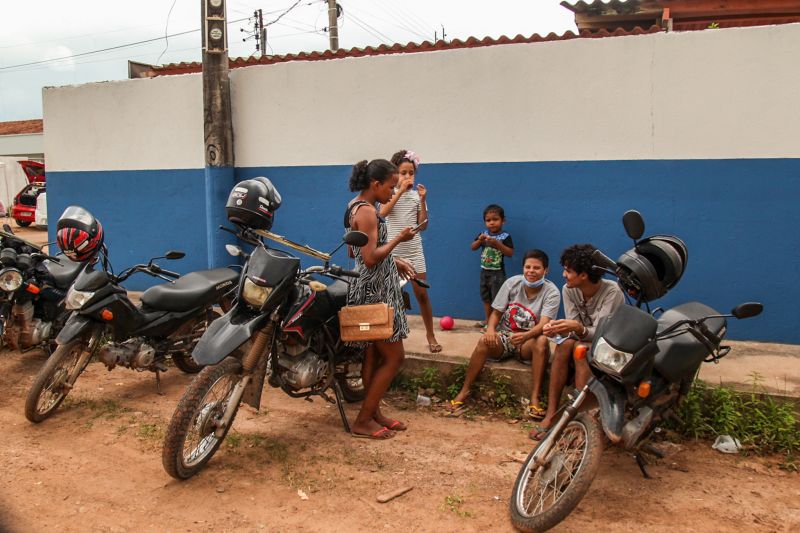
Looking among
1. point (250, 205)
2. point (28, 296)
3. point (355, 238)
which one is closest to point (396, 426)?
point (355, 238)

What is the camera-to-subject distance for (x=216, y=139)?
23.4 feet

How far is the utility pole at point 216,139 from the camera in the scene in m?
6.94

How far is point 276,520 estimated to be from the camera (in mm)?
3371

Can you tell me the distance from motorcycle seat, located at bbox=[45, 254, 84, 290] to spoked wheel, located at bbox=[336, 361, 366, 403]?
2.68 m

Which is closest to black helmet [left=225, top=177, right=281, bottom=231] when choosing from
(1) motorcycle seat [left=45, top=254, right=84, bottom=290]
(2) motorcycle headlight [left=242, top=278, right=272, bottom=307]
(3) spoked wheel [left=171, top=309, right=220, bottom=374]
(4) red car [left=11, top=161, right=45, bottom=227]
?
(2) motorcycle headlight [left=242, top=278, right=272, bottom=307]

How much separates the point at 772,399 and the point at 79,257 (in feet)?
15.7

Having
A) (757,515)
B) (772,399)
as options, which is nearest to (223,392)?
(757,515)

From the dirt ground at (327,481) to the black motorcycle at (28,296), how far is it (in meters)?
0.91

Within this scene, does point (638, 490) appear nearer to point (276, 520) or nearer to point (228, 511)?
point (276, 520)

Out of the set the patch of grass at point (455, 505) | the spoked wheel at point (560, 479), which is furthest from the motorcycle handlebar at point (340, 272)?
the spoked wheel at point (560, 479)

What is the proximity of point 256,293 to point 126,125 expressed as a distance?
5156 millimetres

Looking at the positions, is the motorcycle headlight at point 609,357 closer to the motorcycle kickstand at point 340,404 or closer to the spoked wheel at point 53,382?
the motorcycle kickstand at point 340,404

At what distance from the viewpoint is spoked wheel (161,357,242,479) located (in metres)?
3.53

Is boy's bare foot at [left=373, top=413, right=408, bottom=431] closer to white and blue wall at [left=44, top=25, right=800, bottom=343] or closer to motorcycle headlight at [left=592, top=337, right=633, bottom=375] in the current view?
→ motorcycle headlight at [left=592, top=337, right=633, bottom=375]
